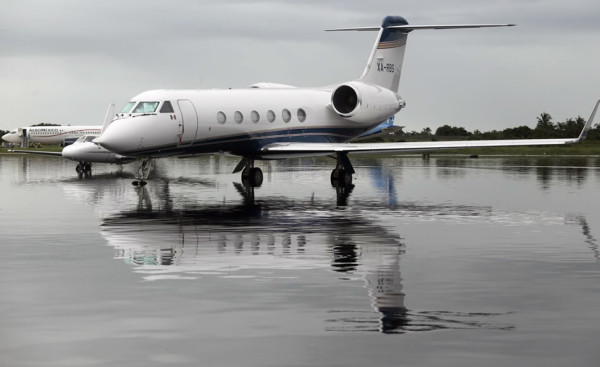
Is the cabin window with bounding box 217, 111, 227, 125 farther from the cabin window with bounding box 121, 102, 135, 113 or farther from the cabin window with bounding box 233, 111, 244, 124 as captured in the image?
the cabin window with bounding box 121, 102, 135, 113

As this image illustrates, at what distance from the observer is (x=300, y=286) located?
34.6ft

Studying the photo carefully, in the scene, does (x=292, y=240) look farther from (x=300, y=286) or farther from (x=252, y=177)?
(x=252, y=177)

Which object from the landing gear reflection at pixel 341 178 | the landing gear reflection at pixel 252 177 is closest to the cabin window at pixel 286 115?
the landing gear reflection at pixel 252 177

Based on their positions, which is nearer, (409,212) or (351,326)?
(351,326)

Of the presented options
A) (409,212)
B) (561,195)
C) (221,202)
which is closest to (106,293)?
(409,212)

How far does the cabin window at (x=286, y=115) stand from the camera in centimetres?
3403

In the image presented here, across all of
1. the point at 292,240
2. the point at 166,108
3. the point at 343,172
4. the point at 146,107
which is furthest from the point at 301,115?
the point at 292,240

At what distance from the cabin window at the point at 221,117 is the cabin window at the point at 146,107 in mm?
2344

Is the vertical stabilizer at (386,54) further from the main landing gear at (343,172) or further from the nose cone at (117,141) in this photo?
the nose cone at (117,141)

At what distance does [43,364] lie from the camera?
6.98 metres

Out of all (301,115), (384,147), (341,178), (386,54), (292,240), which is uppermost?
(386,54)

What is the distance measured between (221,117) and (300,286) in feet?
68.9

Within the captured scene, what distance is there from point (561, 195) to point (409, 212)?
7.25 metres

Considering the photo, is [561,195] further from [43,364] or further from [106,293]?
[43,364]
